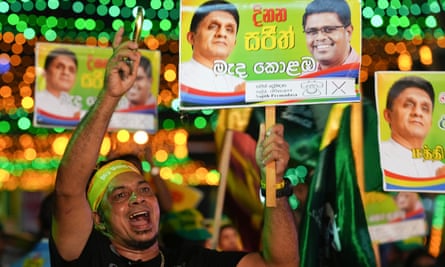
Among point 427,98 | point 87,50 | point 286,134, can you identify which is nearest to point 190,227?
point 286,134

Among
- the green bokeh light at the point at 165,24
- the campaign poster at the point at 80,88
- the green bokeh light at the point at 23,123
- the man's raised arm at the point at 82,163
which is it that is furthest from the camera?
the green bokeh light at the point at 23,123

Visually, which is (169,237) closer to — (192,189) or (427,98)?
(192,189)

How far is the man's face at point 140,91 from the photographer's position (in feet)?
15.0

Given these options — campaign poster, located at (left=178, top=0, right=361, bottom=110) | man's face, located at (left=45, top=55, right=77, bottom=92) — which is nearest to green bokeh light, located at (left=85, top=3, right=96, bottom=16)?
man's face, located at (left=45, top=55, right=77, bottom=92)

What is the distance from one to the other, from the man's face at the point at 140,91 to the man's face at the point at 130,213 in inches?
49.0

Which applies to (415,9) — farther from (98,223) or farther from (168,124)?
(98,223)

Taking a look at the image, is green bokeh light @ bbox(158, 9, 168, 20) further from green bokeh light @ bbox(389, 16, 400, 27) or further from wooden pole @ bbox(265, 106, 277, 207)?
wooden pole @ bbox(265, 106, 277, 207)

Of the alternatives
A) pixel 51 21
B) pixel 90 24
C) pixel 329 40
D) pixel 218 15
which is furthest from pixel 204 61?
pixel 51 21

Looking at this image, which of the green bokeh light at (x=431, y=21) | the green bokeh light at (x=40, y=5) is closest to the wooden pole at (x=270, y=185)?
the green bokeh light at (x=431, y=21)

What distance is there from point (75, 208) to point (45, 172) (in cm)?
241

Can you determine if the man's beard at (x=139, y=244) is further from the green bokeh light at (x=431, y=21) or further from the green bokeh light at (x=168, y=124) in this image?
the green bokeh light at (x=431, y=21)

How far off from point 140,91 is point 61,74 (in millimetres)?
454

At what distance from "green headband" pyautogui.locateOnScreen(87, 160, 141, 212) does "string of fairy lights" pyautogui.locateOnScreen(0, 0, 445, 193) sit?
1448mm

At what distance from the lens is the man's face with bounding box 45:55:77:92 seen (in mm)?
4539
